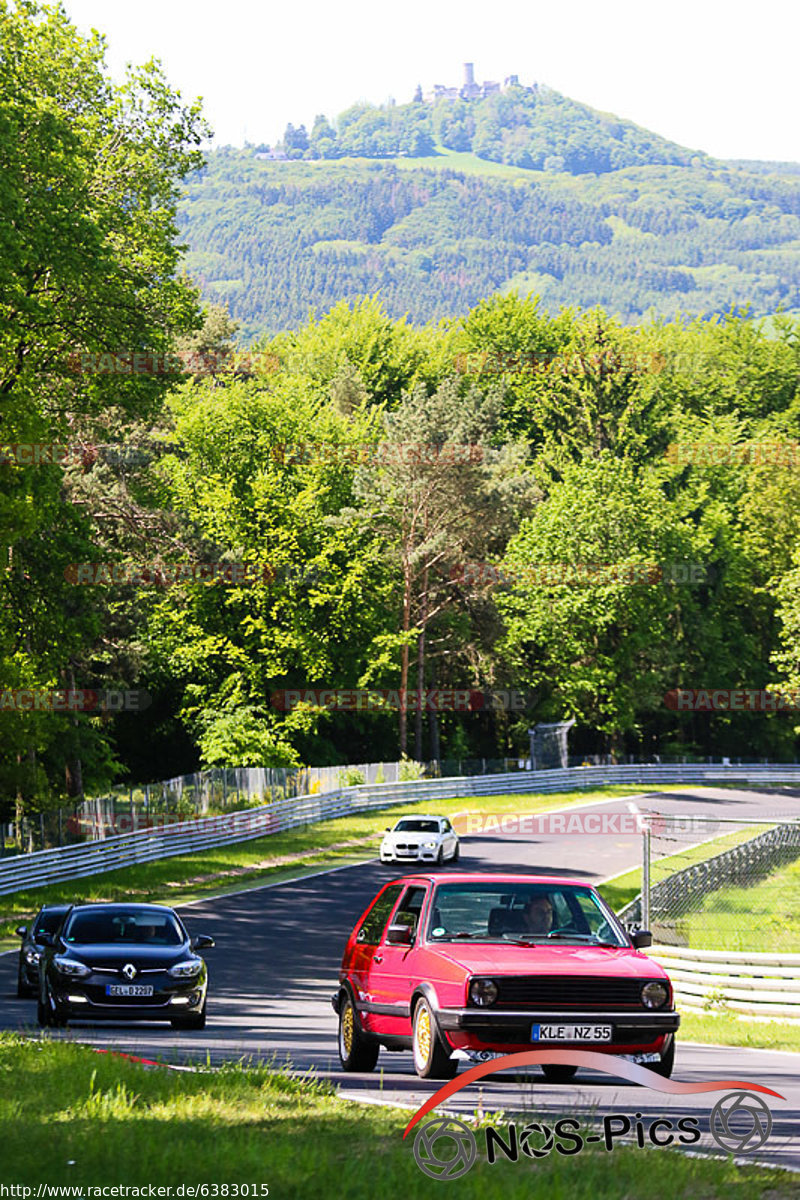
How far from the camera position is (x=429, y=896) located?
1168 centimetres

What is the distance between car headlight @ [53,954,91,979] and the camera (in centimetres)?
1605

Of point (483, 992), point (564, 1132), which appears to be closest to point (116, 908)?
point (483, 992)

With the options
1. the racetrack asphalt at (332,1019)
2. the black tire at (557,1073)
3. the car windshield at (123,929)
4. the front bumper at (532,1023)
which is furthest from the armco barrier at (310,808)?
the front bumper at (532,1023)

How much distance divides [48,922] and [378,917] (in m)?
9.51

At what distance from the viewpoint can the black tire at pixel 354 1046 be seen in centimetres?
1198

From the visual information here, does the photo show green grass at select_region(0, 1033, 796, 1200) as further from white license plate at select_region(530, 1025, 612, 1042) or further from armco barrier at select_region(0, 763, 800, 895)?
armco barrier at select_region(0, 763, 800, 895)

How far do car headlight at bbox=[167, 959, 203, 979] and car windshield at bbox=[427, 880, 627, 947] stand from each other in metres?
5.52

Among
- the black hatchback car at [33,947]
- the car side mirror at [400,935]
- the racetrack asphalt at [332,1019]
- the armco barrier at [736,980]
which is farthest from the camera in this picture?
the black hatchback car at [33,947]

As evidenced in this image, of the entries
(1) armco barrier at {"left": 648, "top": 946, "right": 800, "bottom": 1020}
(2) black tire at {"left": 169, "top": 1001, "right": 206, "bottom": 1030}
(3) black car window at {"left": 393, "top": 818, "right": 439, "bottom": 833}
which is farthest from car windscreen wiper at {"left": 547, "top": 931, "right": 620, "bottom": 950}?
(3) black car window at {"left": 393, "top": 818, "right": 439, "bottom": 833}

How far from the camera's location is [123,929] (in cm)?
1714

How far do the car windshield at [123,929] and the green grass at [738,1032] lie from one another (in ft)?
19.5

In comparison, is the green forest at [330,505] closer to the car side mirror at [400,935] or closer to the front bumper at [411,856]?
the front bumper at [411,856]

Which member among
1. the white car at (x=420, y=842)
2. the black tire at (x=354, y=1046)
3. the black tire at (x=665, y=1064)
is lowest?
the white car at (x=420, y=842)

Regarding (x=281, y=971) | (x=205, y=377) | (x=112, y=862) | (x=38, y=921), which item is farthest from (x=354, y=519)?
(x=38, y=921)
